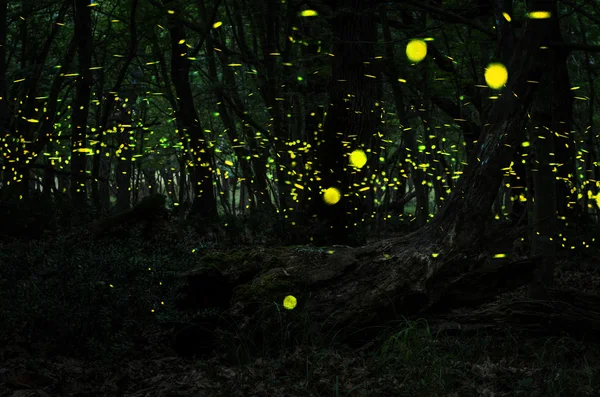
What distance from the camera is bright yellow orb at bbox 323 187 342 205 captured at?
1084 cm

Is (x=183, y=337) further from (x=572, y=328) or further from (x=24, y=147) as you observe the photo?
(x=24, y=147)

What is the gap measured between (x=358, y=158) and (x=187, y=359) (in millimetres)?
5060

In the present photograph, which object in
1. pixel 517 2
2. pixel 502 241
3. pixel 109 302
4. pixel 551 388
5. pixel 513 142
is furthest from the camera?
pixel 517 2

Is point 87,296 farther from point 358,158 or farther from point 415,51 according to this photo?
point 415,51

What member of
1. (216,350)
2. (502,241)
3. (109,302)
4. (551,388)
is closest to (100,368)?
(109,302)

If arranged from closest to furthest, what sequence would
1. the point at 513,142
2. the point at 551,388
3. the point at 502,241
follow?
the point at 551,388, the point at 513,142, the point at 502,241

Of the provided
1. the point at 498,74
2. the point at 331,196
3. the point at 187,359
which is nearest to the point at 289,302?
the point at 187,359

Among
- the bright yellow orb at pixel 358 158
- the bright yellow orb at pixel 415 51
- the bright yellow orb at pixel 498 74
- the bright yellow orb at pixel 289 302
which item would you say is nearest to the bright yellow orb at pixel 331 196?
the bright yellow orb at pixel 358 158

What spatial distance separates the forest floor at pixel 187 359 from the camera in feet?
17.0

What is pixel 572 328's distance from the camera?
6.82 meters

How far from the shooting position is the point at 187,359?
6.61 meters

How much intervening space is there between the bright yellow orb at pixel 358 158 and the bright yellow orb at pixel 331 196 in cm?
60

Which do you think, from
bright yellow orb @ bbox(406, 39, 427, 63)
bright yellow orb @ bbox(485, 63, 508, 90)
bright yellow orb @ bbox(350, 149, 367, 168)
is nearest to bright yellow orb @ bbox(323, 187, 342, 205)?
bright yellow orb @ bbox(350, 149, 367, 168)

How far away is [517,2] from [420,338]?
12.7m
